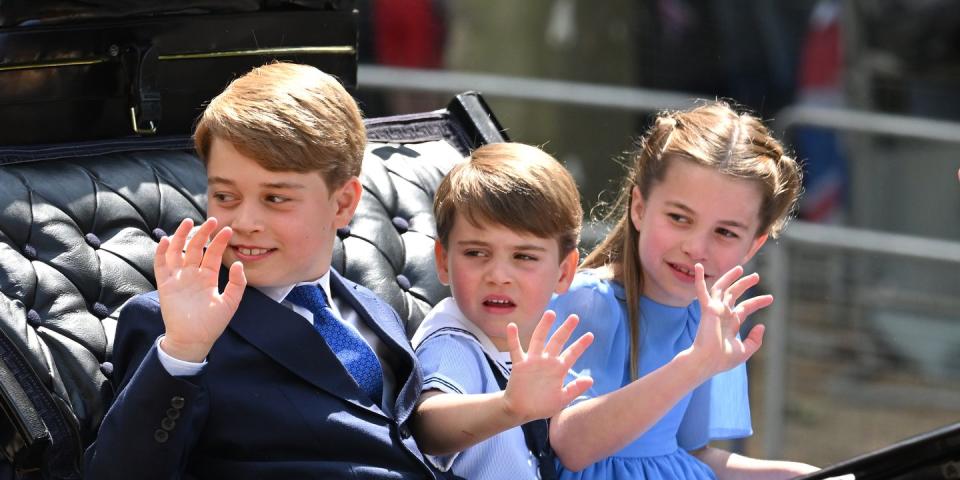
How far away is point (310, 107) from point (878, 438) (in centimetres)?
419

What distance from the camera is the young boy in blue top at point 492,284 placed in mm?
2463

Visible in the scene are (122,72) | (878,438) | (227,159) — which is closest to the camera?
(227,159)

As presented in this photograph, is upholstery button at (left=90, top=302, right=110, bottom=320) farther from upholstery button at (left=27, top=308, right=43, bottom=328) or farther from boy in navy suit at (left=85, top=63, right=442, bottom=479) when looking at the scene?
boy in navy suit at (left=85, top=63, right=442, bottom=479)

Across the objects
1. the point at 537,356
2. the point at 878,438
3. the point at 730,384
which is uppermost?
the point at 537,356

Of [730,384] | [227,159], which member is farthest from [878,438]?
[227,159]

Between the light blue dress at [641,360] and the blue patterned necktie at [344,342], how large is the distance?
0.42 metres

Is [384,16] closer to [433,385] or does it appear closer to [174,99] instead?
[174,99]

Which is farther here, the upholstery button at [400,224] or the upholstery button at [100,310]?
the upholstery button at [400,224]

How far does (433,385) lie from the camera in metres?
2.43

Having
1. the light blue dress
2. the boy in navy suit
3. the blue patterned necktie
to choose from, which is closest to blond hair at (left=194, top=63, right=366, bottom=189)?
the boy in navy suit

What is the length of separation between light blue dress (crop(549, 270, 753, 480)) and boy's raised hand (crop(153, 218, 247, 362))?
2.59ft

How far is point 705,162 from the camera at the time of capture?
2.71 meters

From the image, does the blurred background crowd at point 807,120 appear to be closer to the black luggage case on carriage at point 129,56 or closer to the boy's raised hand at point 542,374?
the black luggage case on carriage at point 129,56

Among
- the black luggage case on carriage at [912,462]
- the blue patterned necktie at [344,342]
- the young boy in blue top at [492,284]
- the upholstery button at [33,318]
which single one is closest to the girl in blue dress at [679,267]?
the young boy in blue top at [492,284]
